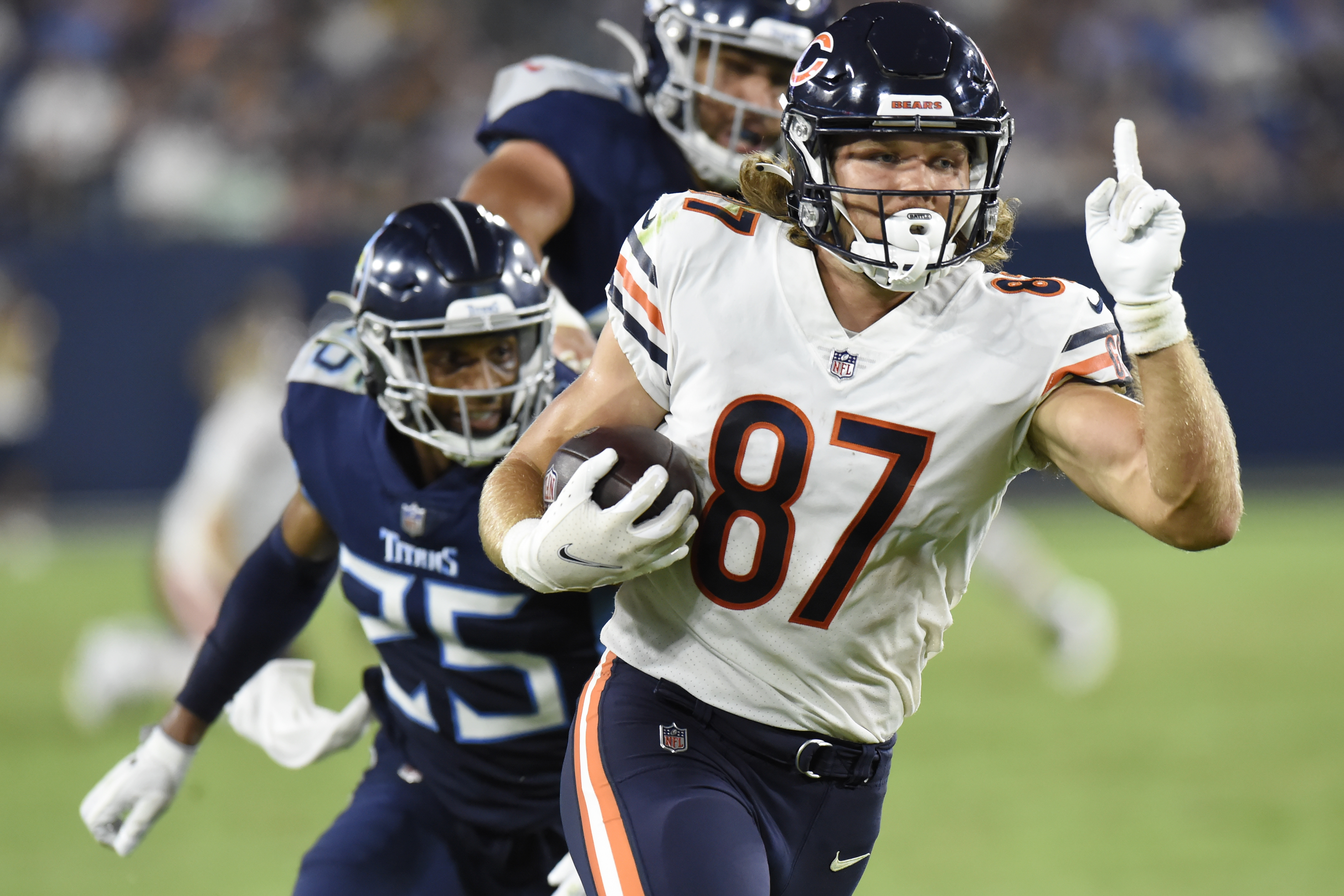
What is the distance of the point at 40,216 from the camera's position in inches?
485

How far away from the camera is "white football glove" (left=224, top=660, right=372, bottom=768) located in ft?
12.0

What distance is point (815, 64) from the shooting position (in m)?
2.61

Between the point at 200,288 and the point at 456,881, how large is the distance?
9696mm

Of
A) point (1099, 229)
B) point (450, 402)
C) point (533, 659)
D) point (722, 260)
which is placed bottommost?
point (533, 659)

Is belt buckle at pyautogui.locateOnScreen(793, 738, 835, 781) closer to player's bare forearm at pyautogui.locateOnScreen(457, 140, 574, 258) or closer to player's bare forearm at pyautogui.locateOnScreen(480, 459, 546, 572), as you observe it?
player's bare forearm at pyautogui.locateOnScreen(480, 459, 546, 572)

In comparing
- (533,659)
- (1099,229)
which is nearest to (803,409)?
(1099,229)

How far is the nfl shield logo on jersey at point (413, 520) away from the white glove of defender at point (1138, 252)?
1512mm

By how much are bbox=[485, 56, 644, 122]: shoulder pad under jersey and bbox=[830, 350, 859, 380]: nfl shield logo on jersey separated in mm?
1854

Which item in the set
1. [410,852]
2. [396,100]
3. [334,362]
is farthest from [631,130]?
[396,100]

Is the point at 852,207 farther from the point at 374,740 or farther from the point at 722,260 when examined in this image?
the point at 374,740

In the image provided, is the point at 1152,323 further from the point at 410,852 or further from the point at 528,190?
the point at 528,190

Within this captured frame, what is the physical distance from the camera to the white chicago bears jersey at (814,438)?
2.48m

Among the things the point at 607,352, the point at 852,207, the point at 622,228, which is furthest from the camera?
the point at 622,228

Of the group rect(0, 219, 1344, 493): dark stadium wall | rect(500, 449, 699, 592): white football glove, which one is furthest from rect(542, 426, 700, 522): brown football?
rect(0, 219, 1344, 493): dark stadium wall
